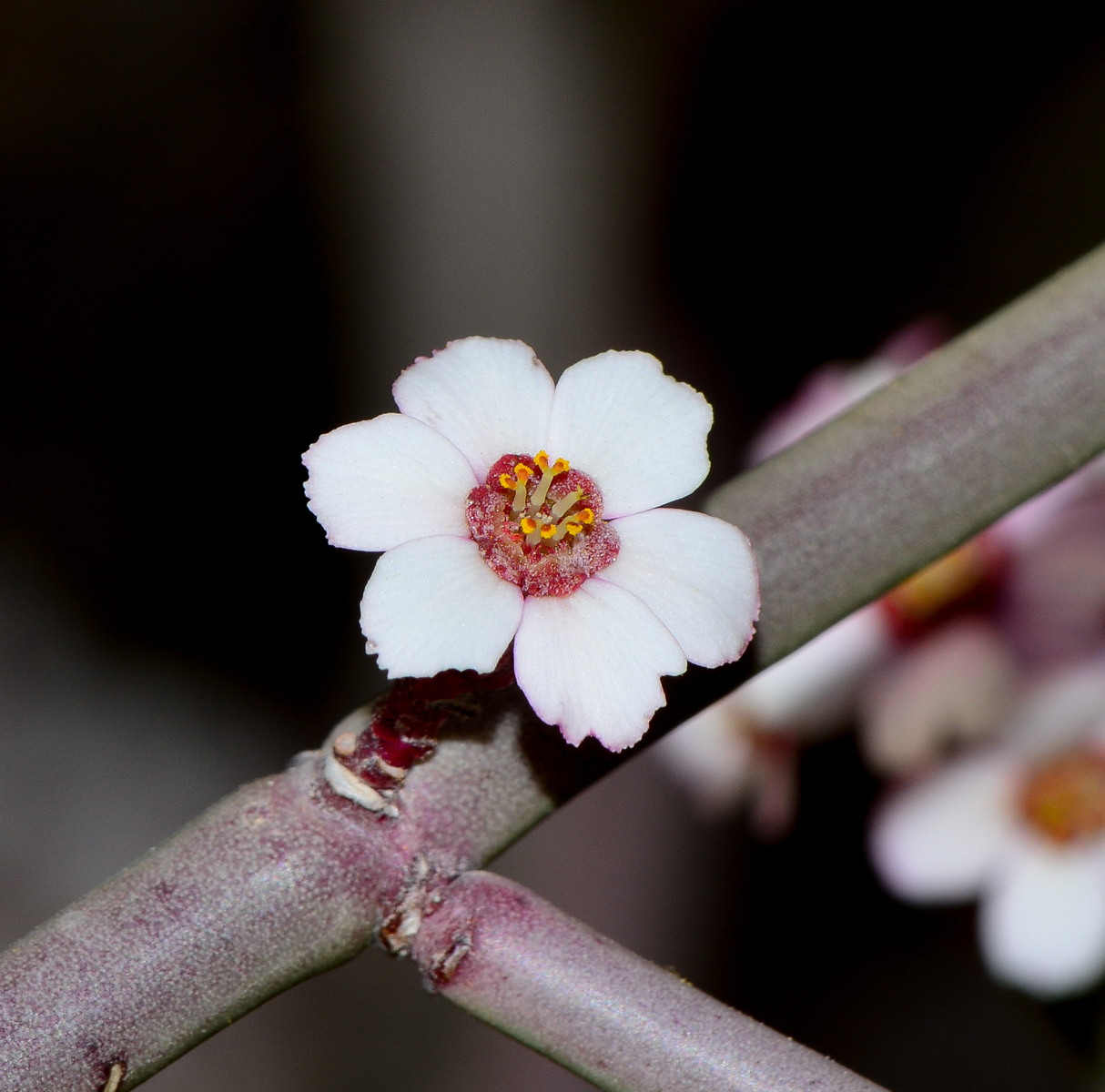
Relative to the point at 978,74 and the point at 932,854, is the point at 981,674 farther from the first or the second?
the point at 978,74

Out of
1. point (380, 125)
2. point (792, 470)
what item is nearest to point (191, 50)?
point (380, 125)

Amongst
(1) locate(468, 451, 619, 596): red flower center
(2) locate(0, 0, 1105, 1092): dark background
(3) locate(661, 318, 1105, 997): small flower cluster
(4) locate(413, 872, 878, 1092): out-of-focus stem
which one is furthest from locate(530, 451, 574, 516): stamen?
(2) locate(0, 0, 1105, 1092): dark background

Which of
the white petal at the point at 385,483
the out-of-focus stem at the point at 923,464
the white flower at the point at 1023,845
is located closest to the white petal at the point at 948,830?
the white flower at the point at 1023,845

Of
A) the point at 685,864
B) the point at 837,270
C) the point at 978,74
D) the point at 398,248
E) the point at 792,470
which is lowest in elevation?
the point at 792,470

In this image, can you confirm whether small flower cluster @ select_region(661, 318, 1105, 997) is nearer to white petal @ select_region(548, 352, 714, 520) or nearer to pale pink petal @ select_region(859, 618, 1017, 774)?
pale pink petal @ select_region(859, 618, 1017, 774)

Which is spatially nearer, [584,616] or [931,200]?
[584,616]

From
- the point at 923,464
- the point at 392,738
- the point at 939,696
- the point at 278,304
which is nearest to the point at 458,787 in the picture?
the point at 392,738

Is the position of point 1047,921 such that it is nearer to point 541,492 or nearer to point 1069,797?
point 1069,797

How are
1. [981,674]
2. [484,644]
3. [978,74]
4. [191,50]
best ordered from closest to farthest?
[484,644] < [981,674] < [191,50] < [978,74]
